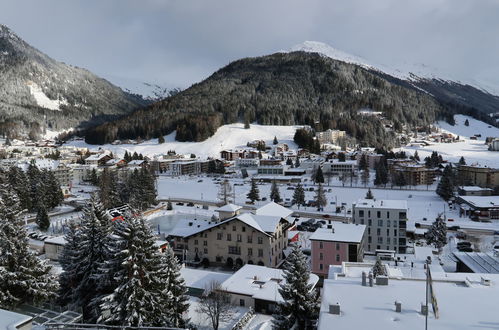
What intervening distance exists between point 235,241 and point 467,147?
424 feet

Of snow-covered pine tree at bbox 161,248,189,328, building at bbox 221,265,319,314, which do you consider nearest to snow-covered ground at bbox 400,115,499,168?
building at bbox 221,265,319,314

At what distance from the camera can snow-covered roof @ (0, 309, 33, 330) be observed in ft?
24.7

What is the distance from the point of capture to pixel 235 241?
107 ft

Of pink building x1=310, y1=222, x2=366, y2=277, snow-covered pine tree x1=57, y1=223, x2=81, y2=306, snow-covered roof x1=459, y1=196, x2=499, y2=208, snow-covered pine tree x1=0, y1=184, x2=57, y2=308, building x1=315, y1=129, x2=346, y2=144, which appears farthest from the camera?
building x1=315, y1=129, x2=346, y2=144

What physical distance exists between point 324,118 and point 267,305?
5404 inches

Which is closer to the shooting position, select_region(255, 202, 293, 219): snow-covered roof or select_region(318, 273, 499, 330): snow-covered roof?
select_region(318, 273, 499, 330): snow-covered roof

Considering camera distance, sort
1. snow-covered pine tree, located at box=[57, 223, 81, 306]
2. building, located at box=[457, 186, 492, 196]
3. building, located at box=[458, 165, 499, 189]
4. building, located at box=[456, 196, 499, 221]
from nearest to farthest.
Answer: snow-covered pine tree, located at box=[57, 223, 81, 306] < building, located at box=[456, 196, 499, 221] < building, located at box=[457, 186, 492, 196] < building, located at box=[458, 165, 499, 189]

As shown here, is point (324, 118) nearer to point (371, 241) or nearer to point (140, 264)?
point (371, 241)

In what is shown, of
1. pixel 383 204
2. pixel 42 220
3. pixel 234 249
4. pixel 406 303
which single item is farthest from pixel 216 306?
pixel 42 220

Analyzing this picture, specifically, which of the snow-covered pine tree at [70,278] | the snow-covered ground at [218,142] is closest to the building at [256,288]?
the snow-covered pine tree at [70,278]

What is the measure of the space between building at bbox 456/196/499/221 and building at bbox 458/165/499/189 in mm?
20594

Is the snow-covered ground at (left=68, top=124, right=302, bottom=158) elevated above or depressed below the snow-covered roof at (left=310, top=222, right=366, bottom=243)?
above

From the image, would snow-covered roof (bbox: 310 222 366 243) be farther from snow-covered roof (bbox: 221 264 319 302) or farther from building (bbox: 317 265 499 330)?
building (bbox: 317 265 499 330)

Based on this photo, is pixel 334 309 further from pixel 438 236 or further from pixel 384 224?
pixel 438 236
